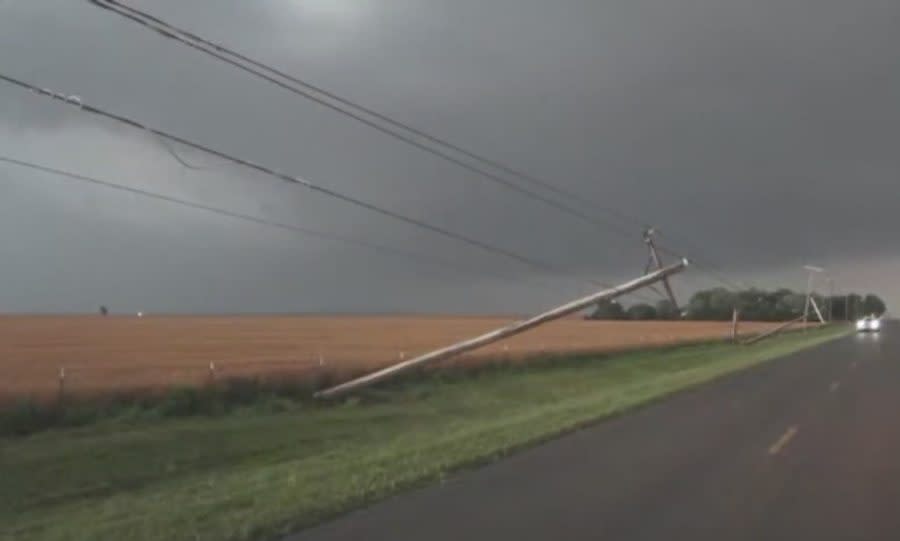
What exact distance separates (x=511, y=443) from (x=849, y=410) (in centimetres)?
935

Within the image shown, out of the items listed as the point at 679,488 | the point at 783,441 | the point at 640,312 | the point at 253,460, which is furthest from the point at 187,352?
the point at 640,312

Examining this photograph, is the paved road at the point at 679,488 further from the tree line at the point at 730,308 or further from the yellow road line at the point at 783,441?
the tree line at the point at 730,308

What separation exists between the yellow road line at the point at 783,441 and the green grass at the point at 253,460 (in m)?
3.63

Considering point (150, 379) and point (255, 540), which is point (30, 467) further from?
point (150, 379)

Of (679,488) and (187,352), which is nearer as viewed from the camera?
(679,488)

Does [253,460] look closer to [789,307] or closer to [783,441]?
[783,441]

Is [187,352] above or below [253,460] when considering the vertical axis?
above

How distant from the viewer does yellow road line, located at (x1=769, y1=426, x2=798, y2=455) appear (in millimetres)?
15328

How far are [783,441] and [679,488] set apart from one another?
5.55 metres

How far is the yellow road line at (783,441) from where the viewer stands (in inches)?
603

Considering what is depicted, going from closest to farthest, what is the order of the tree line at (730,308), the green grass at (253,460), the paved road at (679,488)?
the paved road at (679,488), the green grass at (253,460), the tree line at (730,308)

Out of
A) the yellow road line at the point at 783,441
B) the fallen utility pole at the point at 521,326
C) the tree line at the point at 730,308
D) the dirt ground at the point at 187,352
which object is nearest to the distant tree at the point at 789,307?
the tree line at the point at 730,308

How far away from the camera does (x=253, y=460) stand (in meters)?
18.7

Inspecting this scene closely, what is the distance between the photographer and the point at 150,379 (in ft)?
106
